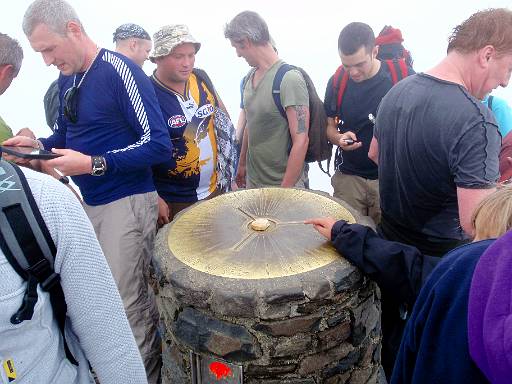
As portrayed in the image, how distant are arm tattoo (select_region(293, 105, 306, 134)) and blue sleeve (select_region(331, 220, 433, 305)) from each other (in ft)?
3.97

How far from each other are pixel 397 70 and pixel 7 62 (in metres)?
2.41

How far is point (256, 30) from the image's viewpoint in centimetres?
294

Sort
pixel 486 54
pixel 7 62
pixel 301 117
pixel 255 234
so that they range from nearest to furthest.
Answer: pixel 486 54 → pixel 255 234 → pixel 7 62 → pixel 301 117

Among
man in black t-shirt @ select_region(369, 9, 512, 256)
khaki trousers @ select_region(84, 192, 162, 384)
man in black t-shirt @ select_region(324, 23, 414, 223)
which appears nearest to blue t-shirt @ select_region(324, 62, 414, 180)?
man in black t-shirt @ select_region(324, 23, 414, 223)

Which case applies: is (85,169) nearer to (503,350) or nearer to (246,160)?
(246,160)

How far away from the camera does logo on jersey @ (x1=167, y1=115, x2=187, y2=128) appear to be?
106 inches

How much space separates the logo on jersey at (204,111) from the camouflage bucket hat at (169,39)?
40cm

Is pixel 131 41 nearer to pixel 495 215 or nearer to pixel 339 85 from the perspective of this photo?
pixel 339 85

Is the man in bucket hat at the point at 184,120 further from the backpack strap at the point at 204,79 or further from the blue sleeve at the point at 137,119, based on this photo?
the blue sleeve at the point at 137,119

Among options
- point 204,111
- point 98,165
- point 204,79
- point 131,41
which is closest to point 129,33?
point 131,41

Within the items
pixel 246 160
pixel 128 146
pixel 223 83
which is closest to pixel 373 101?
pixel 246 160

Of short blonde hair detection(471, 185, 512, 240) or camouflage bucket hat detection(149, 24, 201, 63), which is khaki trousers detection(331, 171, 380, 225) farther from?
short blonde hair detection(471, 185, 512, 240)

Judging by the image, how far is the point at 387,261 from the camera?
1.71 meters

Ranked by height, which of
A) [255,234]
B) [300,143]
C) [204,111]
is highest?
[204,111]
